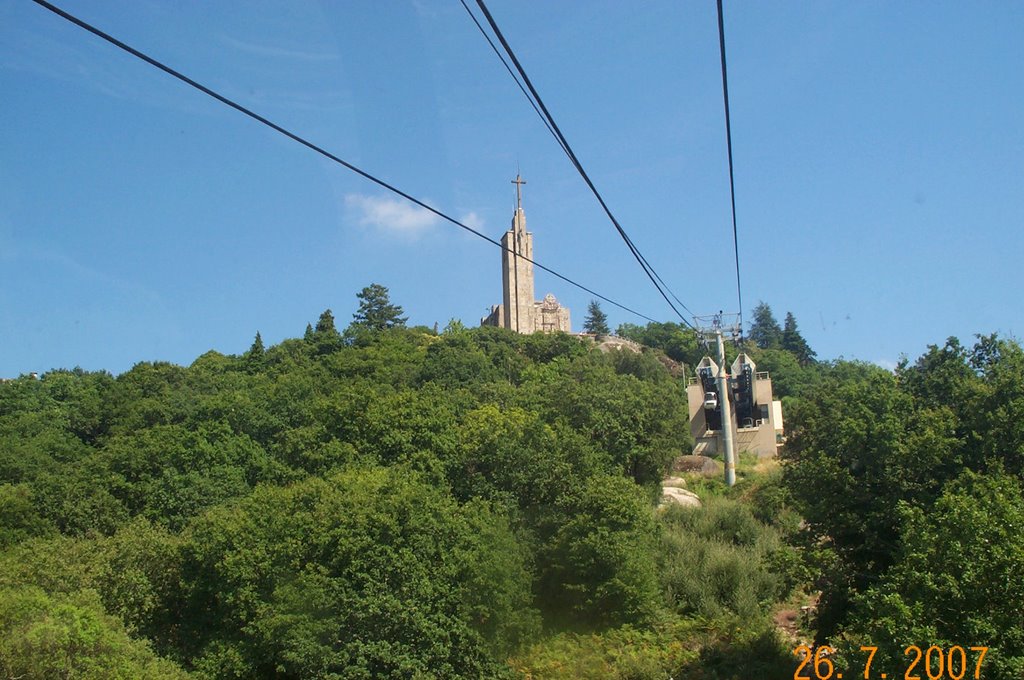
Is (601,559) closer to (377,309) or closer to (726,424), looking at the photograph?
(726,424)

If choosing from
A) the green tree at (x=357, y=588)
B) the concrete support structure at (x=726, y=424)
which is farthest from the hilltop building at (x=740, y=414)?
the green tree at (x=357, y=588)

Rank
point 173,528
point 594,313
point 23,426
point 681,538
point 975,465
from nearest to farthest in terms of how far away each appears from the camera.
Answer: point 975,465 < point 681,538 < point 173,528 < point 23,426 < point 594,313

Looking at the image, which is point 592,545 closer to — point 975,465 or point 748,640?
point 748,640

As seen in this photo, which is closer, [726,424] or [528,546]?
[528,546]

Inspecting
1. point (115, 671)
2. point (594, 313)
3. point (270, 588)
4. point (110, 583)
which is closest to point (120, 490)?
point (110, 583)

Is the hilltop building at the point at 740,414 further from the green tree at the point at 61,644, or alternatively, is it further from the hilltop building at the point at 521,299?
the hilltop building at the point at 521,299

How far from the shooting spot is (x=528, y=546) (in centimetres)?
2744

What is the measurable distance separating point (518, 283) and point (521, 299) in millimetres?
2138

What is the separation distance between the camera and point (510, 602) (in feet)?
76.9

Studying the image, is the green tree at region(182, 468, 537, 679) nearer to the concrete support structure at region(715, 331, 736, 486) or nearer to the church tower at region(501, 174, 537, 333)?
the concrete support structure at region(715, 331, 736, 486)

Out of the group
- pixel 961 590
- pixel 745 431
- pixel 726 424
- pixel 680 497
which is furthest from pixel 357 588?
pixel 745 431

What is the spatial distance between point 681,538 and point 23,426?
42263 millimetres

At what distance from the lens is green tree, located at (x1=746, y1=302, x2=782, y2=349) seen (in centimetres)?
11612

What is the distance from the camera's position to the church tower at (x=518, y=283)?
368 feet
